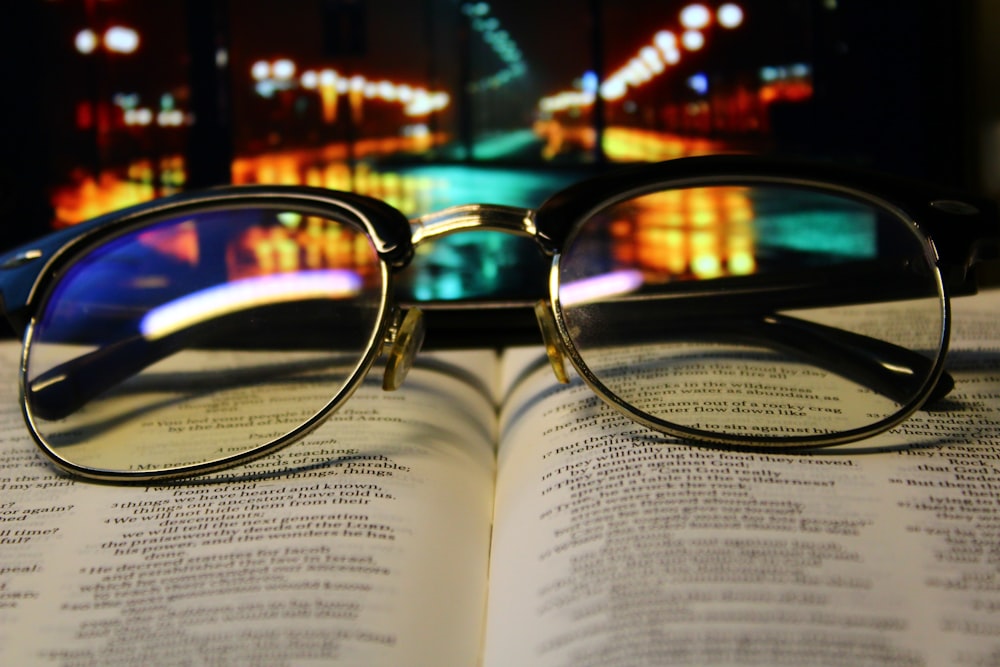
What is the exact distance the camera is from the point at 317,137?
715mm

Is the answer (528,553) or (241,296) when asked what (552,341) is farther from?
(241,296)

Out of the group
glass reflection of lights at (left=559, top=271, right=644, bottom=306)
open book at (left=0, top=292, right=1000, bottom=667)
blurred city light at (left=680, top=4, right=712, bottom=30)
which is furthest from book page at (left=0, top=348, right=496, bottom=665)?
blurred city light at (left=680, top=4, right=712, bottom=30)

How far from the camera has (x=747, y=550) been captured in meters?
0.35

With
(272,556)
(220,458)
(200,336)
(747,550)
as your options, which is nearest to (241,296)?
(200,336)

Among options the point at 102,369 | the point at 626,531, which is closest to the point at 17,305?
the point at 102,369

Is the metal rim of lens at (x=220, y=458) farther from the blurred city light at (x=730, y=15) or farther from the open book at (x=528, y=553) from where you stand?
the blurred city light at (x=730, y=15)

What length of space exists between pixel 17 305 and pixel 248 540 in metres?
0.27

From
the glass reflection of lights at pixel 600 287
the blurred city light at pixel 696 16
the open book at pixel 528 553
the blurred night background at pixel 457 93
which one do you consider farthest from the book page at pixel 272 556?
the blurred city light at pixel 696 16

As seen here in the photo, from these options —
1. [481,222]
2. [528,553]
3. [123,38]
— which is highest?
[123,38]

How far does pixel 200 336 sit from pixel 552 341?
274mm

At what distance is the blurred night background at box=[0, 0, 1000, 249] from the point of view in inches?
27.1

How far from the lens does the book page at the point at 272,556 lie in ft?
1.08

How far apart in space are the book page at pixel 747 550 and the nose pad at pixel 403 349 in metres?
0.08

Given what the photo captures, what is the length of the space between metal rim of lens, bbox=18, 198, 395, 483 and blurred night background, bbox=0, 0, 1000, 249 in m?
0.16
